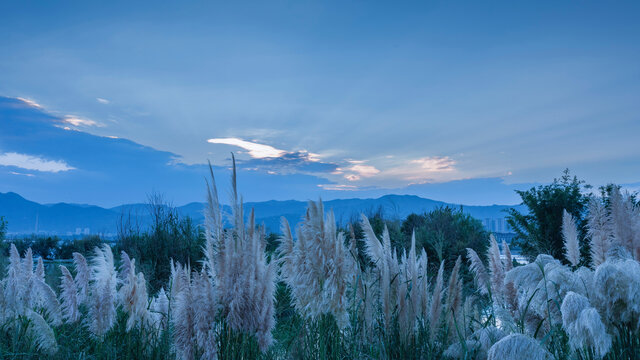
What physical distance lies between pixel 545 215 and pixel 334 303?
8.38m

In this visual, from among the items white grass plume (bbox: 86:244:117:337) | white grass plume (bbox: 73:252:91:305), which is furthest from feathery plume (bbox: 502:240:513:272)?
white grass plume (bbox: 73:252:91:305)

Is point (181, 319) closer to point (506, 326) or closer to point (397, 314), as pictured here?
point (397, 314)

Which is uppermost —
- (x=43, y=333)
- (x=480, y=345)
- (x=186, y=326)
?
(x=186, y=326)

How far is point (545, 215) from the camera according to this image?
958cm

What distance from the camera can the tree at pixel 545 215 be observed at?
30.3ft

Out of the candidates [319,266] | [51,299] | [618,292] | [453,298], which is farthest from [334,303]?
[51,299]

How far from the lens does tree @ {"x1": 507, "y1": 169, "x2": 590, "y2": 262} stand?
9.23m

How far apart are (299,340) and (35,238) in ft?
67.7

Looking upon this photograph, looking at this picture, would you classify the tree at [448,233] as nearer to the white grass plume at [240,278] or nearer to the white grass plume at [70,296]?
the white grass plume at [70,296]

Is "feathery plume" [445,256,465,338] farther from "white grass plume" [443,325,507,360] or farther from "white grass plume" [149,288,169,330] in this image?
"white grass plume" [149,288,169,330]

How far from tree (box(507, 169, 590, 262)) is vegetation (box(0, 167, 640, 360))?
6.71 m

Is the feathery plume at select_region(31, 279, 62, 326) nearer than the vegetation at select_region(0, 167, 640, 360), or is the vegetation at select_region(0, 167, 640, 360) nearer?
the vegetation at select_region(0, 167, 640, 360)

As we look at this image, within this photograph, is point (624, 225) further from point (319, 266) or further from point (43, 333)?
point (43, 333)

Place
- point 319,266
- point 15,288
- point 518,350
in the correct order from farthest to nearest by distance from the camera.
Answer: point 15,288
point 319,266
point 518,350
